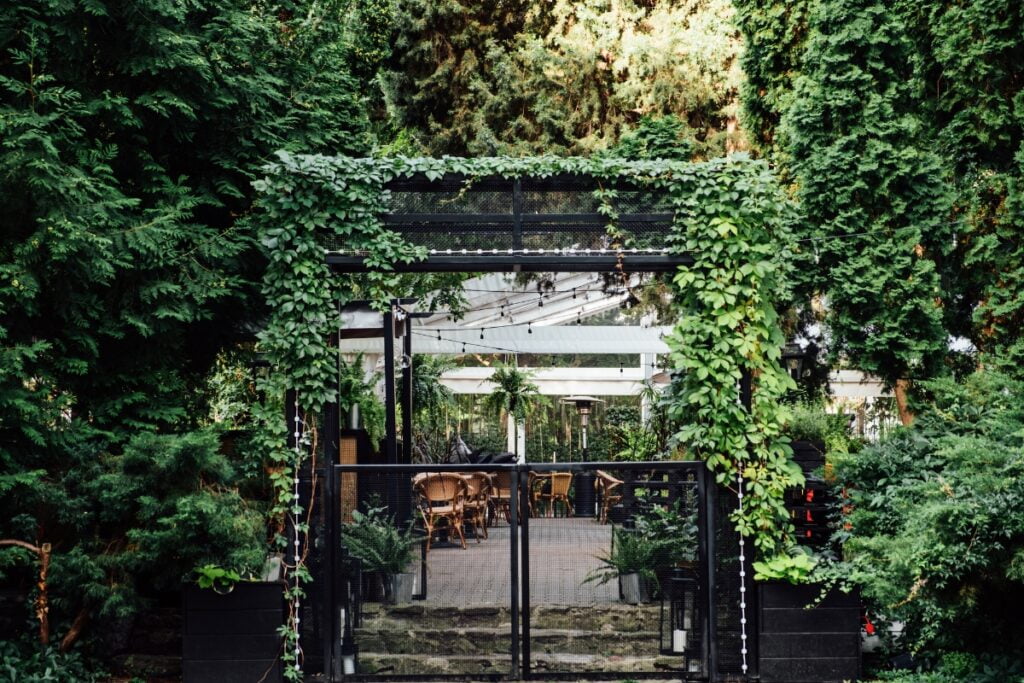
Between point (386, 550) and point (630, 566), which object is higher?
point (386, 550)

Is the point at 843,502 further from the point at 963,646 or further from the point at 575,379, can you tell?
the point at 575,379

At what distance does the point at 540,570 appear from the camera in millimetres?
6297

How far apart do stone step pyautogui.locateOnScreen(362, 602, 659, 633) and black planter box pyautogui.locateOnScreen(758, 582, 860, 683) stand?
0.76m

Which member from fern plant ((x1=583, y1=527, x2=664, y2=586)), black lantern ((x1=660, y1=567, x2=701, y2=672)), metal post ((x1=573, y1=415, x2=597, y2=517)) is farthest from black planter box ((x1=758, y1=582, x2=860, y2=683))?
metal post ((x1=573, y1=415, x2=597, y2=517))

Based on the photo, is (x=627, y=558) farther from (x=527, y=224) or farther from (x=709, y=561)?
(x=527, y=224)

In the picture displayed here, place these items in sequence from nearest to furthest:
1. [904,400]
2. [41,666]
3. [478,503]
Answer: [41,666], [478,503], [904,400]

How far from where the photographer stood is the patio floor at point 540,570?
20.5 ft

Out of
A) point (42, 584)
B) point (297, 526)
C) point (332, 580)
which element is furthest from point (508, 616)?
point (42, 584)

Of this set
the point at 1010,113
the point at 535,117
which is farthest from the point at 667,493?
the point at 535,117

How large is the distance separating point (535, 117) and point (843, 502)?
27.3ft

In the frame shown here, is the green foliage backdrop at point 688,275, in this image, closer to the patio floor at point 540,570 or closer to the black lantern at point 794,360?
the patio floor at point 540,570

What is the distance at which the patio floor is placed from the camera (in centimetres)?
624

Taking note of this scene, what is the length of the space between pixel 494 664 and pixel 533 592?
21.9 inches

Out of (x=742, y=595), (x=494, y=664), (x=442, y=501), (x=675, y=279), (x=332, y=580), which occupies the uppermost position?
(x=675, y=279)
